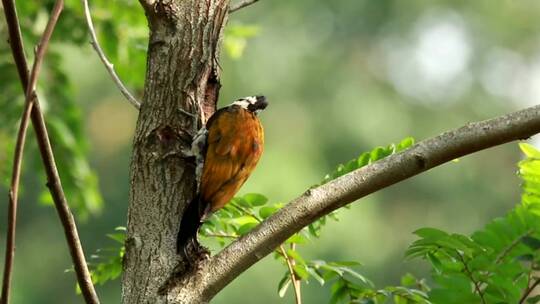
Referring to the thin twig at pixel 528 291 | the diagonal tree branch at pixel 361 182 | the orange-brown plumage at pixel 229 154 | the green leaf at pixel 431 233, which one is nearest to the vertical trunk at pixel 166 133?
the diagonal tree branch at pixel 361 182

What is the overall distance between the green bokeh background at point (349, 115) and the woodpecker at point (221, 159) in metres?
10.7

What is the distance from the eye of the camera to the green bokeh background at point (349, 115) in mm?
17688

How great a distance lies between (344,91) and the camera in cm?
2200

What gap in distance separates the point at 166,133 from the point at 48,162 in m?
0.56

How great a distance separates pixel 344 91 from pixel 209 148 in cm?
1873

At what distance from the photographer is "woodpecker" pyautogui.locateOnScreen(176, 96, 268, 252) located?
284cm

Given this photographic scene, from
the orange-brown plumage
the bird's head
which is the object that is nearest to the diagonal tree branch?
the orange-brown plumage

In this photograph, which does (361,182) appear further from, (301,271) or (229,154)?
(229,154)

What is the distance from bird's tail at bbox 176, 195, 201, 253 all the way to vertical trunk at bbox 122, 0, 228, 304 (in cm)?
1

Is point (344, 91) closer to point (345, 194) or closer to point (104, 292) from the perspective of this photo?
point (104, 292)

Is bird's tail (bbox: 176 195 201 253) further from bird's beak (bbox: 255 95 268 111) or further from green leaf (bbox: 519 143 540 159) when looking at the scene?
bird's beak (bbox: 255 95 268 111)

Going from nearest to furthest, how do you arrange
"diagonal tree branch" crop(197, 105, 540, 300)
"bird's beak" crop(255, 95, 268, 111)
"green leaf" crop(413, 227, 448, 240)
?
"diagonal tree branch" crop(197, 105, 540, 300), "green leaf" crop(413, 227, 448, 240), "bird's beak" crop(255, 95, 268, 111)

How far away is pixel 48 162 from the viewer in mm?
2305

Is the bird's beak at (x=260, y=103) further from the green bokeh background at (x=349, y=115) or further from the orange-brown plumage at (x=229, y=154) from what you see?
the green bokeh background at (x=349, y=115)
